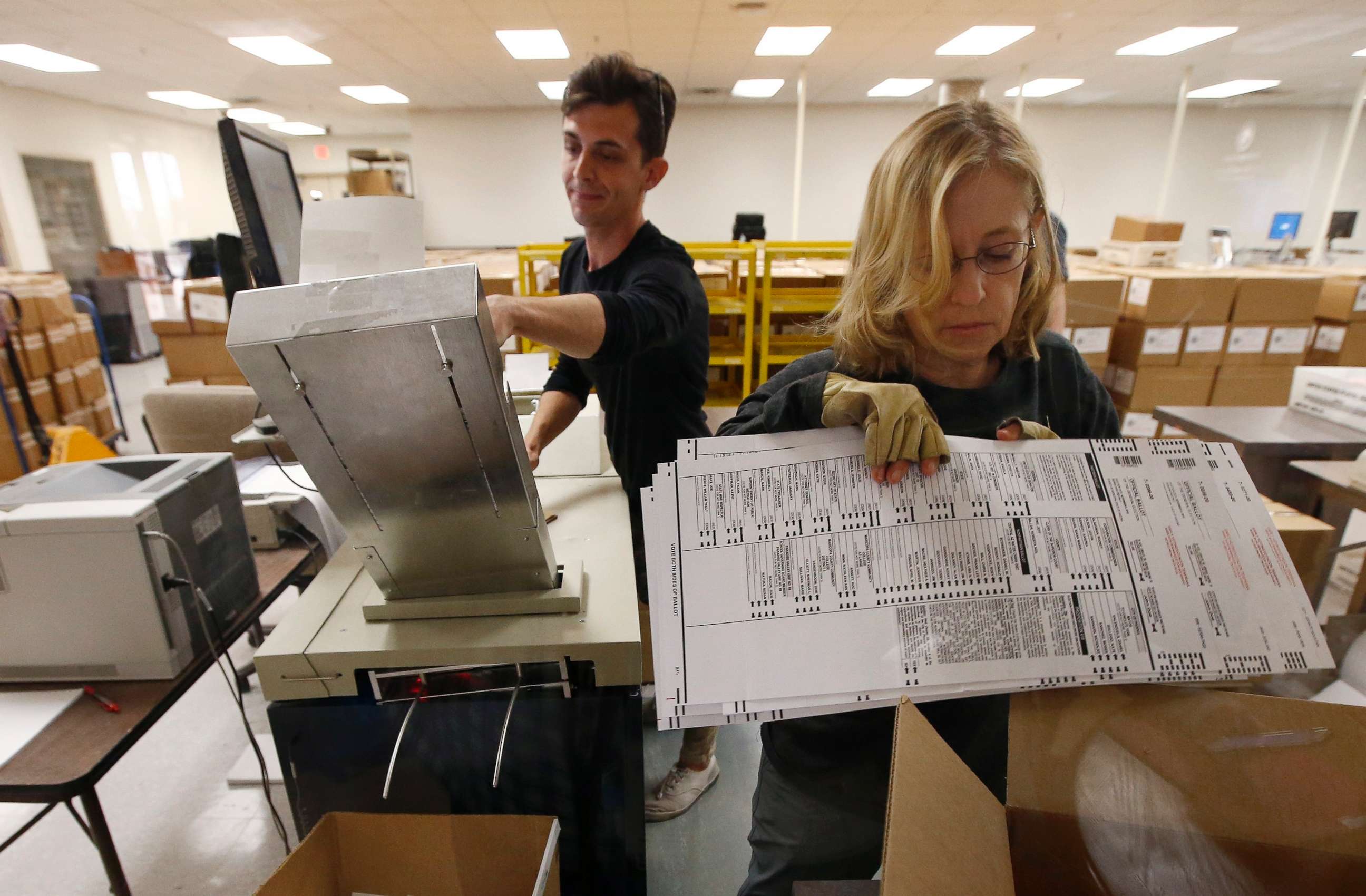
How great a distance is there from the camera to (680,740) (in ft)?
5.72

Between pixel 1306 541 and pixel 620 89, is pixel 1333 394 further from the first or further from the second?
pixel 620 89

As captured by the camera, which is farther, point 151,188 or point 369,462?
point 151,188

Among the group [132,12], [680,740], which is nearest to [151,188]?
[132,12]

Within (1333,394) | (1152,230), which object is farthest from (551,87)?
(1333,394)

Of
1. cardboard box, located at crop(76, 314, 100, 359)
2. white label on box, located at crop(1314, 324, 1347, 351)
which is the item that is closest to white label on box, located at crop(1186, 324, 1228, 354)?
white label on box, located at crop(1314, 324, 1347, 351)

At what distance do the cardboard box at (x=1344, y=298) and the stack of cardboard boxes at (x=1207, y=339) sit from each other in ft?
0.21

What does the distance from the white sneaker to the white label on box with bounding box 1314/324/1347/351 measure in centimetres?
338

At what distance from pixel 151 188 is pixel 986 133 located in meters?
9.63

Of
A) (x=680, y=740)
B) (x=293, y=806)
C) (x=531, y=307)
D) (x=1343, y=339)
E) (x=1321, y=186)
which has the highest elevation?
(x=1321, y=186)

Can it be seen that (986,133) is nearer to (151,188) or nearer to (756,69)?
(756,69)

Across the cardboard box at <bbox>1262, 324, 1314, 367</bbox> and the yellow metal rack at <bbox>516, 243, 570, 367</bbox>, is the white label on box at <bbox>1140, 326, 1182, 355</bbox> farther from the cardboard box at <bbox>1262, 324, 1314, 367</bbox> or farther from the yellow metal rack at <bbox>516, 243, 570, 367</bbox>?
the yellow metal rack at <bbox>516, 243, 570, 367</bbox>

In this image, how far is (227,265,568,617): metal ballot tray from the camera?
617mm

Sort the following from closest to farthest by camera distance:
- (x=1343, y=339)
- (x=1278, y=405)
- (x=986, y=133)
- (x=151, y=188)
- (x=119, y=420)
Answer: (x=986, y=133) → (x=1343, y=339) → (x=1278, y=405) → (x=119, y=420) → (x=151, y=188)

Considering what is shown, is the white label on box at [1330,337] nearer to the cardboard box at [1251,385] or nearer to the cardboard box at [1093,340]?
the cardboard box at [1251,385]
